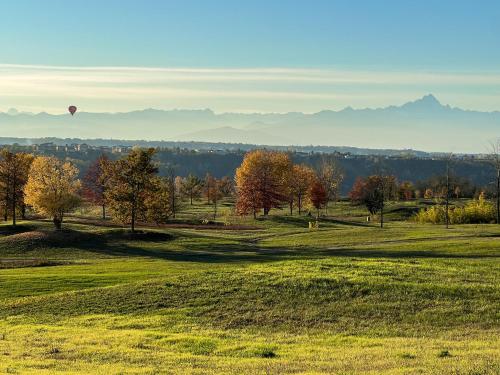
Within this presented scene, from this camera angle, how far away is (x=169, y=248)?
6931 cm

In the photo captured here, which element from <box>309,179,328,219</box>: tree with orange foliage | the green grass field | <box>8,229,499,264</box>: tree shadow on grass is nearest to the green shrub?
<box>309,179,328,219</box>: tree with orange foliage

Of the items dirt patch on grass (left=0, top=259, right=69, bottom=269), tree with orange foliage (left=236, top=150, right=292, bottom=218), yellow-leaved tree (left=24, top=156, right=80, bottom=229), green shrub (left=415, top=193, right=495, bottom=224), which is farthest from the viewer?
tree with orange foliage (left=236, top=150, right=292, bottom=218)

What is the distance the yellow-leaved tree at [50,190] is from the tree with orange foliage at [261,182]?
3611 centimetres

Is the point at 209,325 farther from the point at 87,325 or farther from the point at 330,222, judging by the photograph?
the point at 330,222

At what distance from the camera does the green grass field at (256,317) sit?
21078mm

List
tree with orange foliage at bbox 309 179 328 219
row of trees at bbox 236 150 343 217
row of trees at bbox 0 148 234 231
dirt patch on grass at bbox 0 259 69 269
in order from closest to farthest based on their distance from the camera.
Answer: dirt patch on grass at bbox 0 259 69 269 < row of trees at bbox 0 148 234 231 < tree with orange foliage at bbox 309 179 328 219 < row of trees at bbox 236 150 343 217

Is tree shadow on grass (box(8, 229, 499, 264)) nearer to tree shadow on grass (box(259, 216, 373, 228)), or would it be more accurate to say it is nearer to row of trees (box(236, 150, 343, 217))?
tree shadow on grass (box(259, 216, 373, 228))

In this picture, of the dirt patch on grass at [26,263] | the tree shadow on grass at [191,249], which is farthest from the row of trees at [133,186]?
the dirt patch on grass at [26,263]

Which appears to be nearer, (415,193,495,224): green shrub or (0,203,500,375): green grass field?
(0,203,500,375): green grass field

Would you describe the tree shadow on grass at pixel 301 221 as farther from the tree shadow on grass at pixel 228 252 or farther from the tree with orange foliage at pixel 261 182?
the tree shadow on grass at pixel 228 252

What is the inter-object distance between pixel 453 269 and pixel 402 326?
1246 cm

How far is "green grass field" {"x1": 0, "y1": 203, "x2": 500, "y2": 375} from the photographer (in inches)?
830

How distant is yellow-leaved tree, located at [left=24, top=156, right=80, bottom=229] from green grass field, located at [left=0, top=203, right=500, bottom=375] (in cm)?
2190

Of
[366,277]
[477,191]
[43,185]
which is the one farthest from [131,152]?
[477,191]
